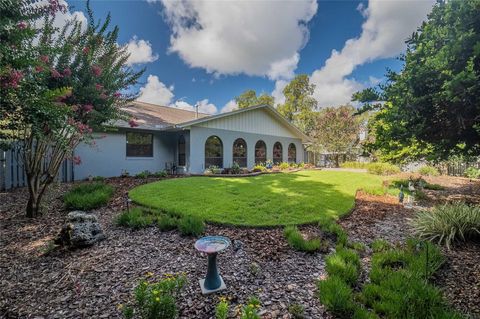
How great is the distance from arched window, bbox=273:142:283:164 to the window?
10210 millimetres

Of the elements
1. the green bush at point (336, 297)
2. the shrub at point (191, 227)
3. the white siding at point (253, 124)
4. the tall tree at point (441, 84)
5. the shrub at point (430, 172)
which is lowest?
the green bush at point (336, 297)

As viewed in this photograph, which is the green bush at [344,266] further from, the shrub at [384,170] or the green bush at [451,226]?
the shrub at [384,170]

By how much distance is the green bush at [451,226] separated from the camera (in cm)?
422

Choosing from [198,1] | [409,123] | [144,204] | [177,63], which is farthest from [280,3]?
[177,63]

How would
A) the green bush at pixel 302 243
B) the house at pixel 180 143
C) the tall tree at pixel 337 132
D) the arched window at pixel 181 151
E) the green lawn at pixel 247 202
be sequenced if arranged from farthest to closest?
the tall tree at pixel 337 132 < the arched window at pixel 181 151 < the house at pixel 180 143 < the green lawn at pixel 247 202 < the green bush at pixel 302 243

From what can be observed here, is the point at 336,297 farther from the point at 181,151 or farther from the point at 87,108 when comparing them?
the point at 181,151

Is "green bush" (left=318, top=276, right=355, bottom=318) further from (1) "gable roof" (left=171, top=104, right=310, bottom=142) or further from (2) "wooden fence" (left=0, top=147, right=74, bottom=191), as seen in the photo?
(1) "gable roof" (left=171, top=104, right=310, bottom=142)

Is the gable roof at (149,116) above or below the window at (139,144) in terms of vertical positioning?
above

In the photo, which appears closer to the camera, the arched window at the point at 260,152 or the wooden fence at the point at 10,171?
the wooden fence at the point at 10,171

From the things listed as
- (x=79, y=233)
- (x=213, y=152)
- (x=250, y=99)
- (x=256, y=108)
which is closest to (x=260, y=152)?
(x=256, y=108)

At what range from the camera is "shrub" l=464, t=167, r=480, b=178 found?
47.7 ft

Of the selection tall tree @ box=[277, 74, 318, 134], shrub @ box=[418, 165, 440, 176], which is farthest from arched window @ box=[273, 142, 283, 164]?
tall tree @ box=[277, 74, 318, 134]

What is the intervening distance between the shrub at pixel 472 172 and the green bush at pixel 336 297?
18.0 metres

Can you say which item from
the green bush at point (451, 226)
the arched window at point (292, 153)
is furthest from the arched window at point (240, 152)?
the green bush at point (451, 226)
